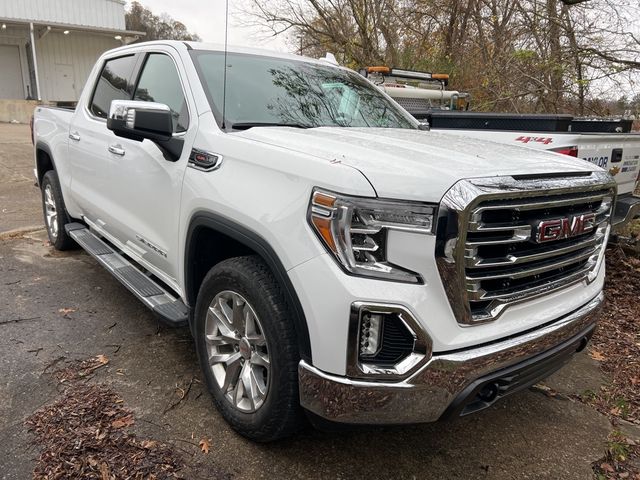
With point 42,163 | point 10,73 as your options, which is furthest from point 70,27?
point 42,163

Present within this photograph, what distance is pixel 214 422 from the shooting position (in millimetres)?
2693

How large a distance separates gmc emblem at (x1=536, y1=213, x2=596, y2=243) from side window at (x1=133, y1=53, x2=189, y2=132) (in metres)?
1.93

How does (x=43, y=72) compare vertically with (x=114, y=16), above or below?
below

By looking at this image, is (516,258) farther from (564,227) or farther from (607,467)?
(607,467)

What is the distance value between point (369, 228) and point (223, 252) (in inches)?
46.9

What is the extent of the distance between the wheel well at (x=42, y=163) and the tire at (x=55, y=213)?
5.2 inches

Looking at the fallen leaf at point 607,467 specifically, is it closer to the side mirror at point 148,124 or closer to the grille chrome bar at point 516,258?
the grille chrome bar at point 516,258

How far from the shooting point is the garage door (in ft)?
73.8

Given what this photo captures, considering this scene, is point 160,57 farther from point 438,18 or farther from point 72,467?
point 438,18

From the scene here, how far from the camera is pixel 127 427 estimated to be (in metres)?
2.61

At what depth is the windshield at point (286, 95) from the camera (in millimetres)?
2945

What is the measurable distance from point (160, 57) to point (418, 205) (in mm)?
2359

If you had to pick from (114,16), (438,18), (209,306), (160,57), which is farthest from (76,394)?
(114,16)

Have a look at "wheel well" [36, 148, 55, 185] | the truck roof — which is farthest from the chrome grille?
"wheel well" [36, 148, 55, 185]
